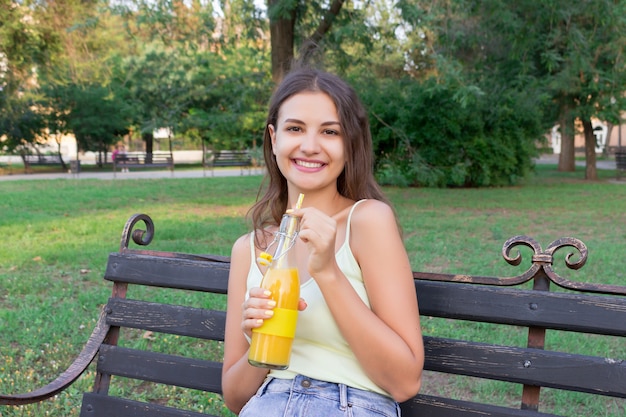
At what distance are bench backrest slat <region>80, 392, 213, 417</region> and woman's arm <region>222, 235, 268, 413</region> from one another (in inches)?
12.0

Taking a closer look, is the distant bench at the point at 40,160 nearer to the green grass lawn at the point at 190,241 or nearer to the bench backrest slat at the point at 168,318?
the green grass lawn at the point at 190,241

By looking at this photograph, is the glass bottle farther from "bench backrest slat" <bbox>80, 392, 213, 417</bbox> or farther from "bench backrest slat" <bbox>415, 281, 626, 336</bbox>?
"bench backrest slat" <bbox>80, 392, 213, 417</bbox>

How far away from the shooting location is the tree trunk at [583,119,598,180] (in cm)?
Answer: 2059

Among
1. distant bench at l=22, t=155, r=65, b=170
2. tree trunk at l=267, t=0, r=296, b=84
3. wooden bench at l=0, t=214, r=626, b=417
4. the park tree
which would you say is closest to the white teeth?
wooden bench at l=0, t=214, r=626, b=417

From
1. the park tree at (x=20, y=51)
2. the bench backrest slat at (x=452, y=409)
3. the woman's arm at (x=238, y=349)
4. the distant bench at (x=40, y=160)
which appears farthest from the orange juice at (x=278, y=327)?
the distant bench at (x=40, y=160)

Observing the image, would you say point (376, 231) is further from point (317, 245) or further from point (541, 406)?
point (541, 406)

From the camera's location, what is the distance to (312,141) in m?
2.01

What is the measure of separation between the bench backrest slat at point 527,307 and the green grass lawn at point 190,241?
1.80 meters

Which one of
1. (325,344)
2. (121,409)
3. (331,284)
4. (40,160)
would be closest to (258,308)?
(331,284)

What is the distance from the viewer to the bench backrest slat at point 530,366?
1.92 m

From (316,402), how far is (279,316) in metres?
0.37

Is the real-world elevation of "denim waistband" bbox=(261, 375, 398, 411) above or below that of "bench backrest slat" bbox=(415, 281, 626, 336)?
below

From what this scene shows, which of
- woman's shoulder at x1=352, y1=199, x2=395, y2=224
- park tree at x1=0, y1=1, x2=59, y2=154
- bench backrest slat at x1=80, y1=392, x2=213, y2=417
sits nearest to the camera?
woman's shoulder at x1=352, y1=199, x2=395, y2=224

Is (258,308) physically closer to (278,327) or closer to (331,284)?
(278,327)
